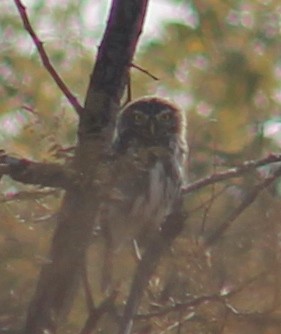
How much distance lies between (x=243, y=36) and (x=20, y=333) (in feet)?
2.27

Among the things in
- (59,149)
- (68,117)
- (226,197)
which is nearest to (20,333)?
(59,149)

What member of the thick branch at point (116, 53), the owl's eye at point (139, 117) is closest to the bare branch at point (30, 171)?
the thick branch at point (116, 53)

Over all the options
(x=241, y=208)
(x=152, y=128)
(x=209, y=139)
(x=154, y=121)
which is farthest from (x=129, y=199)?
(x=154, y=121)

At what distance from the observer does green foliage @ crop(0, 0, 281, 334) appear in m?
1.74

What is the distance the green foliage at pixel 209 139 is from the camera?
1741 mm

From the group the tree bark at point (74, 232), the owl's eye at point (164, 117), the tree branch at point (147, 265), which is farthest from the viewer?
the owl's eye at point (164, 117)

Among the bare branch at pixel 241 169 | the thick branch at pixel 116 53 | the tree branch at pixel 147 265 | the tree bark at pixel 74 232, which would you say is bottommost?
the tree branch at pixel 147 265

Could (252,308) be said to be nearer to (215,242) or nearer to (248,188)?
(215,242)

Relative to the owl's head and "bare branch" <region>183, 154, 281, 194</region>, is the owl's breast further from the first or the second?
the owl's head

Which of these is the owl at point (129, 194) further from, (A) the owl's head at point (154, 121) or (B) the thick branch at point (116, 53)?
(A) the owl's head at point (154, 121)

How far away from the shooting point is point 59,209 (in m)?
1.74

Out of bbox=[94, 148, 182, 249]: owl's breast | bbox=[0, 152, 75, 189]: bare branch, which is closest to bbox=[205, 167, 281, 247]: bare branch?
bbox=[94, 148, 182, 249]: owl's breast

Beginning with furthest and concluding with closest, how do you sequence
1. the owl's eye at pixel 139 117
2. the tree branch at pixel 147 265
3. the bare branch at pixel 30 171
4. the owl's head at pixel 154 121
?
the owl's eye at pixel 139 117
the owl's head at pixel 154 121
the tree branch at pixel 147 265
the bare branch at pixel 30 171

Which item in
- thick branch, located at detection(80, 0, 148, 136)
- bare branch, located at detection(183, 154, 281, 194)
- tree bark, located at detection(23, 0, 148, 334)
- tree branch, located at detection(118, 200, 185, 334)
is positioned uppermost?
thick branch, located at detection(80, 0, 148, 136)
